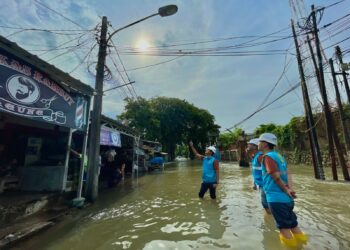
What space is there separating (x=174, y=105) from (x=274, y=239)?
125 ft

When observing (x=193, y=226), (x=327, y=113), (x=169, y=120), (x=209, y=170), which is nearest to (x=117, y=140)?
(x=209, y=170)

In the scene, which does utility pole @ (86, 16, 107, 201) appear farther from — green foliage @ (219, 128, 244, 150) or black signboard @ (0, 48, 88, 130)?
green foliage @ (219, 128, 244, 150)

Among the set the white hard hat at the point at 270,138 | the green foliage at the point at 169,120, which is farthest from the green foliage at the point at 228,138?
the white hard hat at the point at 270,138

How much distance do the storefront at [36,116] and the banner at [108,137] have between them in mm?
1622

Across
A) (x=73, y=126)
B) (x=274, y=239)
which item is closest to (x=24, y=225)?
(x=73, y=126)

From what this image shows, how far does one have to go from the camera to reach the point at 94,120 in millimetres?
8477

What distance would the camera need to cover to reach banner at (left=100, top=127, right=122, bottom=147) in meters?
10.8

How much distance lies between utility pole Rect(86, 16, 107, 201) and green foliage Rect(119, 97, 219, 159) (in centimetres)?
2173

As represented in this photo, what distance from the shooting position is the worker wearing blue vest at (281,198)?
137 inches

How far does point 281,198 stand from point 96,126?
6.70 meters

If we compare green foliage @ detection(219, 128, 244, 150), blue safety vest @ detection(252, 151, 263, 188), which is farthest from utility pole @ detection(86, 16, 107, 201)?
green foliage @ detection(219, 128, 244, 150)

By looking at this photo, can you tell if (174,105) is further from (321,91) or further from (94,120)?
(94,120)

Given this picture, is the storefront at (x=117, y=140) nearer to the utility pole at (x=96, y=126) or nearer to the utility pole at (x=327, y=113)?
the utility pole at (x=96, y=126)

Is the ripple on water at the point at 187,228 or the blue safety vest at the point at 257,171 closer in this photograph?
the ripple on water at the point at 187,228
